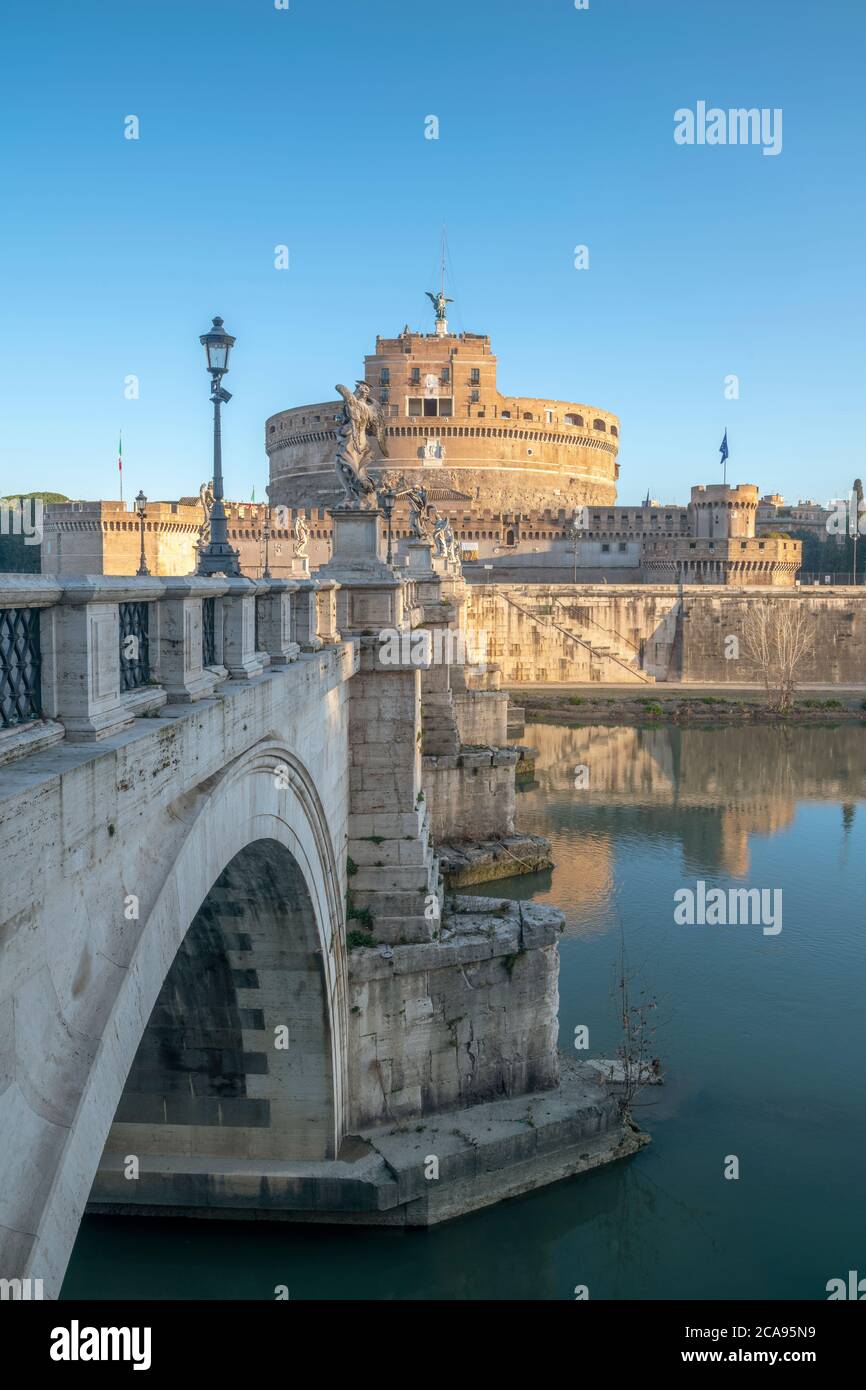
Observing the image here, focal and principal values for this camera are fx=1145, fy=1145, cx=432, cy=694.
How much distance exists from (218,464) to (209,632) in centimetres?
253

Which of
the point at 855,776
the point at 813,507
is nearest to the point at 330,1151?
Answer: the point at 855,776

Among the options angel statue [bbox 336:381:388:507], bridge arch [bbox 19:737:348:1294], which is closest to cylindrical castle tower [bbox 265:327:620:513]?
angel statue [bbox 336:381:388:507]

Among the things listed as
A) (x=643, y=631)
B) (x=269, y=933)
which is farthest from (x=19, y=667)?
(x=643, y=631)

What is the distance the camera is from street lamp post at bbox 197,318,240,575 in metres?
7.11

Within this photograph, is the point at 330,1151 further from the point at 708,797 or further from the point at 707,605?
the point at 707,605

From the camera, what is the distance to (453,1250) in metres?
9.00

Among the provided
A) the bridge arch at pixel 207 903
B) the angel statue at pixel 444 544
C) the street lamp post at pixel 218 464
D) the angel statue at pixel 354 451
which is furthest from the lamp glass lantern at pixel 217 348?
the angel statue at pixel 444 544

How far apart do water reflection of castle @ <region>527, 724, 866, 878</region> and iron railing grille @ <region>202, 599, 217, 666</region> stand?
45.4ft

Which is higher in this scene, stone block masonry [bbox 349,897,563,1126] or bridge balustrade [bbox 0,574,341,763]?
bridge balustrade [bbox 0,574,341,763]

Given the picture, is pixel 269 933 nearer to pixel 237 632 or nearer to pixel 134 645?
pixel 237 632

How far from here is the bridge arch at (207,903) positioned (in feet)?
9.34

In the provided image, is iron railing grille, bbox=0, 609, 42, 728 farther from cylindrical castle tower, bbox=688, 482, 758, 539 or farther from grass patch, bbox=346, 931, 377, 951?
cylindrical castle tower, bbox=688, 482, 758, 539

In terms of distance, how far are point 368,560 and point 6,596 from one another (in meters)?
7.08

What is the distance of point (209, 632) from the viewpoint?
5102 mm
